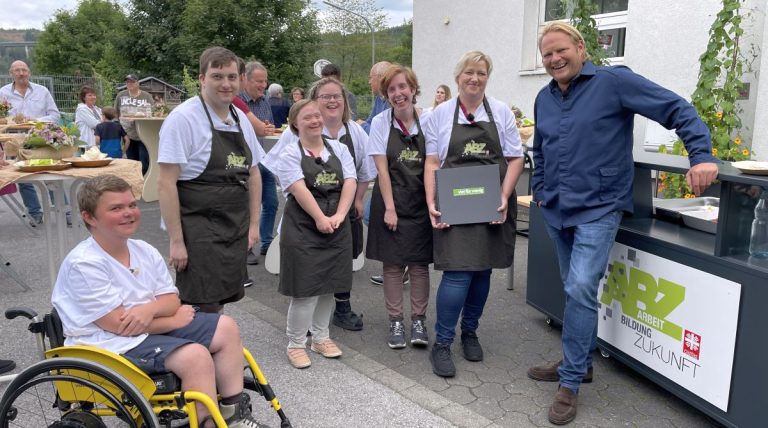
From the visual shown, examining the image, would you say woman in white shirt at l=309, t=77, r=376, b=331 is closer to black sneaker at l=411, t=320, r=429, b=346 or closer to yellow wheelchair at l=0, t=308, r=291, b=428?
black sneaker at l=411, t=320, r=429, b=346

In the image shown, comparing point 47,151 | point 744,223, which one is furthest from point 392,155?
point 47,151

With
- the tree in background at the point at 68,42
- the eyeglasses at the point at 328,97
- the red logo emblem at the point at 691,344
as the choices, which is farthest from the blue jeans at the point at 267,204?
the tree in background at the point at 68,42

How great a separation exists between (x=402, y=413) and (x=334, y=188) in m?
1.36

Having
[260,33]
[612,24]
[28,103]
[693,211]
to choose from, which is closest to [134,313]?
[693,211]

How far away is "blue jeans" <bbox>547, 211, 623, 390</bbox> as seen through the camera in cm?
297

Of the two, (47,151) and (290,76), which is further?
(290,76)

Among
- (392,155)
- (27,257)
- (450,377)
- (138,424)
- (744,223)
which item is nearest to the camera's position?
(138,424)

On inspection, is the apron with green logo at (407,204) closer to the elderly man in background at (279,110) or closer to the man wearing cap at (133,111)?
the elderly man in background at (279,110)

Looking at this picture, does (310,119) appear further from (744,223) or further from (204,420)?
(744,223)

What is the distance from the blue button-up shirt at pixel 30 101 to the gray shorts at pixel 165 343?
6.38 meters

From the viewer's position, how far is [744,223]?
2760mm

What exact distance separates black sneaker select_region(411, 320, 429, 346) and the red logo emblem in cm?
157

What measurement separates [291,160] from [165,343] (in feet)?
4.77

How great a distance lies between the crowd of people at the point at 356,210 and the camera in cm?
246
